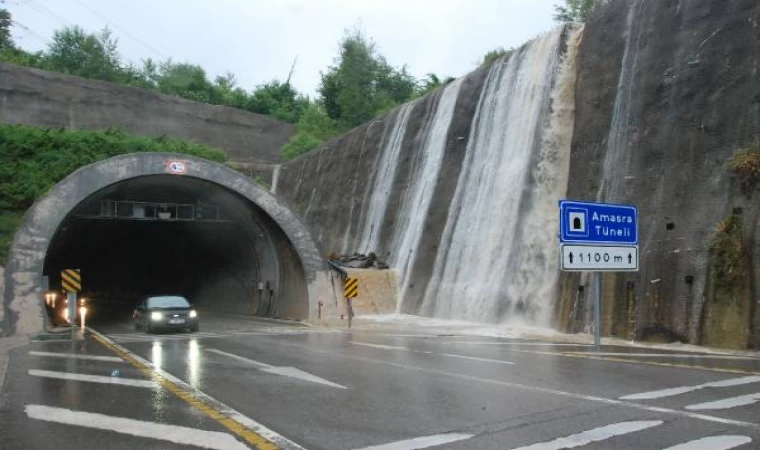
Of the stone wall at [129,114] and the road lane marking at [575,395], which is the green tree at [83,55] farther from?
the road lane marking at [575,395]

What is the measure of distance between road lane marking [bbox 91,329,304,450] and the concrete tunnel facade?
13.7m

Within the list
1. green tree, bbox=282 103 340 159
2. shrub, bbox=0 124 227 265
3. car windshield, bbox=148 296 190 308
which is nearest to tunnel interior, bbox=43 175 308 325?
shrub, bbox=0 124 227 265

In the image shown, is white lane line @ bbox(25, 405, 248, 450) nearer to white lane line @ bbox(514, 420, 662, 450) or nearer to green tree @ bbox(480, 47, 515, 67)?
white lane line @ bbox(514, 420, 662, 450)

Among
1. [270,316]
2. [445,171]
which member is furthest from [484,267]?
[270,316]

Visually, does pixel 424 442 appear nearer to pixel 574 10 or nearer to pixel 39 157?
pixel 39 157

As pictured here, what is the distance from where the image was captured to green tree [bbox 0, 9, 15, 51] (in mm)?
74625

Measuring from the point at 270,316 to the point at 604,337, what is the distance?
16.7 metres

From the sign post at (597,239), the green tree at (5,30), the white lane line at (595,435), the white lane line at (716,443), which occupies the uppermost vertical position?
the green tree at (5,30)

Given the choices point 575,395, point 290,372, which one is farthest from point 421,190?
point 575,395

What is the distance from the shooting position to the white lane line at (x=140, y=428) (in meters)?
6.41

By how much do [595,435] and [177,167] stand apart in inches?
890

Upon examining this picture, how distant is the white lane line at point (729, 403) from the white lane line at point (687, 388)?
62cm

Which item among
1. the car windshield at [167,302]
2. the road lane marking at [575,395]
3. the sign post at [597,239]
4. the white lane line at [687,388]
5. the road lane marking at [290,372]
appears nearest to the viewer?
the road lane marking at [575,395]

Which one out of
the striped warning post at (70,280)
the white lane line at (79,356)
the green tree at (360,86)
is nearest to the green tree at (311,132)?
the green tree at (360,86)
